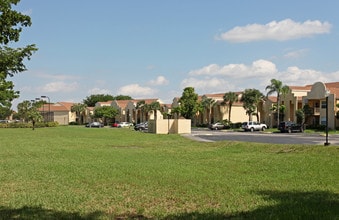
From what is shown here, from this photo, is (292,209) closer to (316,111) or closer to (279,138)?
(279,138)

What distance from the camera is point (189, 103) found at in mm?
80250

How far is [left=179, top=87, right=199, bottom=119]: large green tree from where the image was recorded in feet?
264

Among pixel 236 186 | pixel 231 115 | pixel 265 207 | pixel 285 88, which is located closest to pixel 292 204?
pixel 265 207

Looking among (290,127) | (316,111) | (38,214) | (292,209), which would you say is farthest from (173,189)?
(316,111)

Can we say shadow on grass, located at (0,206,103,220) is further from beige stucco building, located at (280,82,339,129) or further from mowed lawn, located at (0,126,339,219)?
beige stucco building, located at (280,82,339,129)

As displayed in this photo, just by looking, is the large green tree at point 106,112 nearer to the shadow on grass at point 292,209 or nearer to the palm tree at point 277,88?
the palm tree at point 277,88

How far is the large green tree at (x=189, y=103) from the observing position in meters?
80.3

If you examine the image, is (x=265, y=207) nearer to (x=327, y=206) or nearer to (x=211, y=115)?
(x=327, y=206)

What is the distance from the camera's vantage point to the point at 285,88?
72.4 metres

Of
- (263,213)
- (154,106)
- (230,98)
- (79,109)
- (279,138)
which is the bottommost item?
(279,138)

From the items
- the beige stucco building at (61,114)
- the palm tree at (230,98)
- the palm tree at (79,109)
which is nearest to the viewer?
the palm tree at (230,98)

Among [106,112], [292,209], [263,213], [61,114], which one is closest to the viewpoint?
[263,213]

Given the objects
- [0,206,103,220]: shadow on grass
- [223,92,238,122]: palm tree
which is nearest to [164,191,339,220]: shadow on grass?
[0,206,103,220]: shadow on grass

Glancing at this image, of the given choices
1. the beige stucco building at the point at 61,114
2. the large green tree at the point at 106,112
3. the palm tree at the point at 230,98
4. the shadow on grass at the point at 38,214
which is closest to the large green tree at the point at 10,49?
the shadow on grass at the point at 38,214
